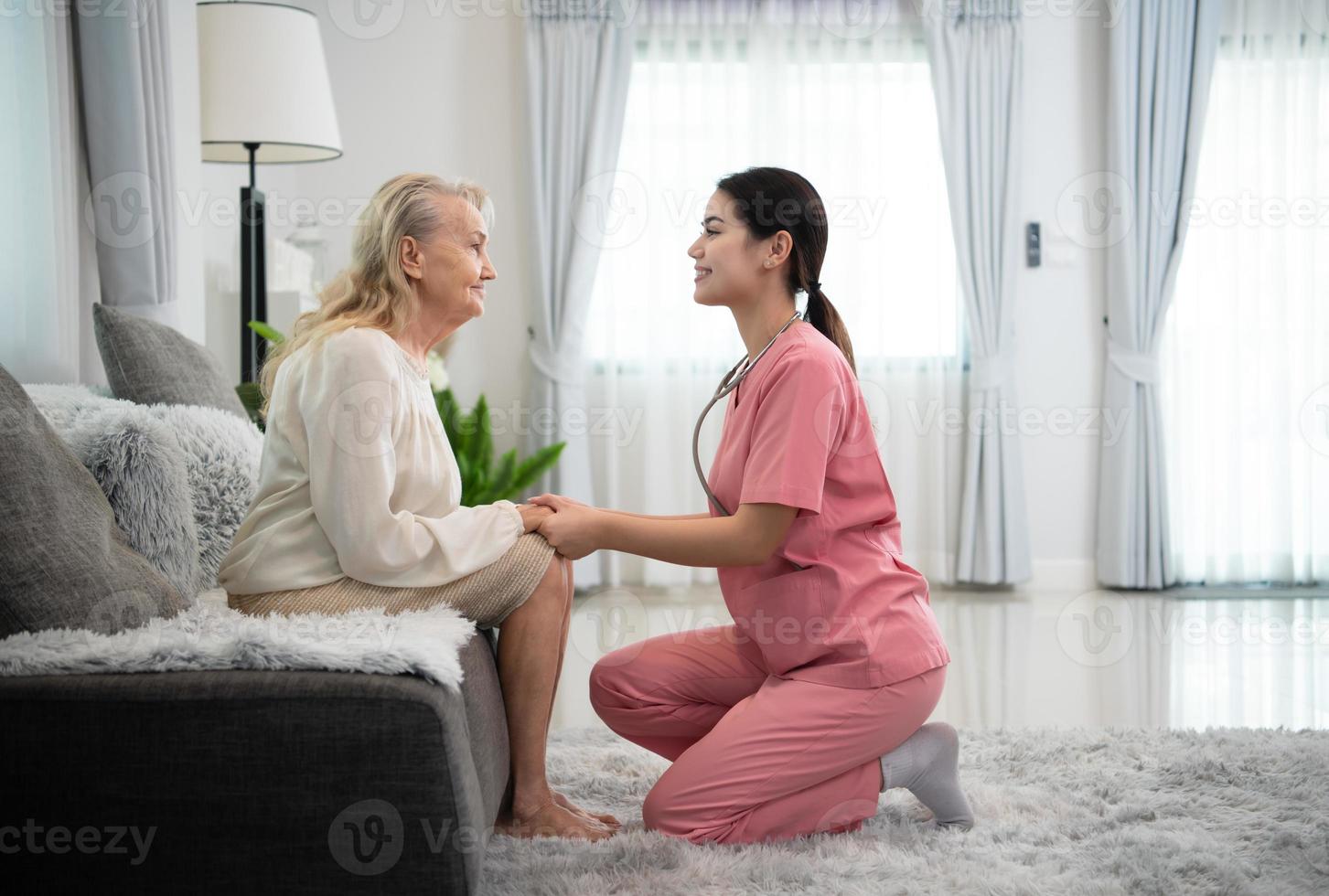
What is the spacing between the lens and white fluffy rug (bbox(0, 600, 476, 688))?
1.33 metres

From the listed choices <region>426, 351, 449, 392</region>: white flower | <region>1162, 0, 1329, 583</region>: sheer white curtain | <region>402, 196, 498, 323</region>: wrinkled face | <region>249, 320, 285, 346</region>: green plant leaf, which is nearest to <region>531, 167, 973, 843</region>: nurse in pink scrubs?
<region>402, 196, 498, 323</region>: wrinkled face

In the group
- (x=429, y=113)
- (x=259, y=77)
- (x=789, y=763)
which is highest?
(x=429, y=113)

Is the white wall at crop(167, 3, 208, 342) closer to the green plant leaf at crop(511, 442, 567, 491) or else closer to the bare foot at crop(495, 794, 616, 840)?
the green plant leaf at crop(511, 442, 567, 491)

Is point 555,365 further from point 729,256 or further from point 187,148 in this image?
point 729,256

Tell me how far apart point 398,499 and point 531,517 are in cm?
21

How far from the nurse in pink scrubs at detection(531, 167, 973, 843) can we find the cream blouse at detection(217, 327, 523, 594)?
7.2 inches

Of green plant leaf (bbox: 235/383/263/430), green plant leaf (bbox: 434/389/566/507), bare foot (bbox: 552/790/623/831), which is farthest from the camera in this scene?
green plant leaf (bbox: 434/389/566/507)

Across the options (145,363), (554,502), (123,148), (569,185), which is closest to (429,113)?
(569,185)

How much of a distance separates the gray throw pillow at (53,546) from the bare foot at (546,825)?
2.06ft

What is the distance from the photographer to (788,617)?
6.18ft

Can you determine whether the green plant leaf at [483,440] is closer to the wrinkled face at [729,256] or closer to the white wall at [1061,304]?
the white wall at [1061,304]

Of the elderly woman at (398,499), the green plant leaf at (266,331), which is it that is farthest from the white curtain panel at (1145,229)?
the elderly woman at (398,499)

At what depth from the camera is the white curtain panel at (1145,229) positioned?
4.44 metres

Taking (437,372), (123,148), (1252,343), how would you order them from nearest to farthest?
(123,148)
(437,372)
(1252,343)
